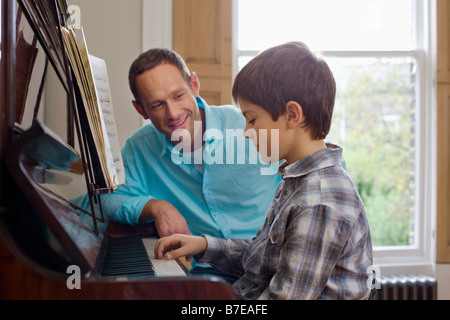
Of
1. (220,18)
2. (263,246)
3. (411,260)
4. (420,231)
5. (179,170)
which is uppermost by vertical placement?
(220,18)

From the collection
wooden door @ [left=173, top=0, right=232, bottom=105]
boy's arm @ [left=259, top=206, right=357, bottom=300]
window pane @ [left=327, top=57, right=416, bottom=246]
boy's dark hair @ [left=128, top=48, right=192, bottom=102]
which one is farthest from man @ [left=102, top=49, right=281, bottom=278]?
window pane @ [left=327, top=57, right=416, bottom=246]

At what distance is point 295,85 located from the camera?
45.5 inches

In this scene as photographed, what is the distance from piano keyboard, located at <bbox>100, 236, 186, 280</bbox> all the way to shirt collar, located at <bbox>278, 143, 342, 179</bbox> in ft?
1.09

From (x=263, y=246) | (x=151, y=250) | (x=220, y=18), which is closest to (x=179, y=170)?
(x=151, y=250)

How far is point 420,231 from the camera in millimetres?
2766

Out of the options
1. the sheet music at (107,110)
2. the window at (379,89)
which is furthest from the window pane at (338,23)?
the sheet music at (107,110)

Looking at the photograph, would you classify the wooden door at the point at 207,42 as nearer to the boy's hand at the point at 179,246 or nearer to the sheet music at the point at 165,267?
the boy's hand at the point at 179,246

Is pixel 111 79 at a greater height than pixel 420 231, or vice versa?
pixel 111 79

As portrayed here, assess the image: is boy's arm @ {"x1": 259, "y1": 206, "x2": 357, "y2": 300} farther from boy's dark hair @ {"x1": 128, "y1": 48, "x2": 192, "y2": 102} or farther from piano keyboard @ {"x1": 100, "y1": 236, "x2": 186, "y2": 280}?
boy's dark hair @ {"x1": 128, "y1": 48, "x2": 192, "y2": 102}

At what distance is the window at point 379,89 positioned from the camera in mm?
2727

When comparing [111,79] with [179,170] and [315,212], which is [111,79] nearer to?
[179,170]

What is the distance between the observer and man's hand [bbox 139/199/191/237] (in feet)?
4.76

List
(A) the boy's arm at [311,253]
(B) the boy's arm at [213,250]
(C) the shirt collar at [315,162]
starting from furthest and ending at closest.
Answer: (B) the boy's arm at [213,250] < (C) the shirt collar at [315,162] < (A) the boy's arm at [311,253]
